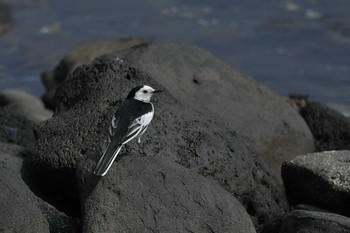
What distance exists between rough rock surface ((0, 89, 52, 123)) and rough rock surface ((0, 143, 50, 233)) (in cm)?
464

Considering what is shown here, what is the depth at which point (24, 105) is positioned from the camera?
13.0m

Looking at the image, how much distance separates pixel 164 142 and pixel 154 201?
0.96 m

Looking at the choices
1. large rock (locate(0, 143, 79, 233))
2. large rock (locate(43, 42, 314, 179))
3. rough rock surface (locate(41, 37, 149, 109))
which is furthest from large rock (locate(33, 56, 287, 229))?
rough rock surface (locate(41, 37, 149, 109))

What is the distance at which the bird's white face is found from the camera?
26.3 feet

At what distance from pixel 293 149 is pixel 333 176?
157cm

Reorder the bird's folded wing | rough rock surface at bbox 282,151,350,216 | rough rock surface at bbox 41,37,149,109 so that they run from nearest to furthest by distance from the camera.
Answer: the bird's folded wing < rough rock surface at bbox 282,151,350,216 < rough rock surface at bbox 41,37,149,109

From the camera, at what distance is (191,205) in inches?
284

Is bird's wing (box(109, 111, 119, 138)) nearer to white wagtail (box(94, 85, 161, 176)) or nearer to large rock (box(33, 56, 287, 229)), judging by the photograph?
white wagtail (box(94, 85, 161, 176))

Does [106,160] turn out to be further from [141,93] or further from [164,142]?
[141,93]

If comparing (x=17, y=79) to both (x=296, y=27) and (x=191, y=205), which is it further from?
(x=191, y=205)

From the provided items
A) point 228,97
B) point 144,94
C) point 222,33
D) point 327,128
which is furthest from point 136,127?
point 222,33

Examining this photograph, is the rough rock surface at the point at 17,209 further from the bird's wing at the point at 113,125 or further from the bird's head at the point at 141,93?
the bird's head at the point at 141,93

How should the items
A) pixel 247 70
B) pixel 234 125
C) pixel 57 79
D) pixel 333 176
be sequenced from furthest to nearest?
1. pixel 247 70
2. pixel 57 79
3. pixel 234 125
4. pixel 333 176

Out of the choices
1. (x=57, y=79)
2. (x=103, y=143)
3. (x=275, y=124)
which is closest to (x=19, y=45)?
(x=57, y=79)
